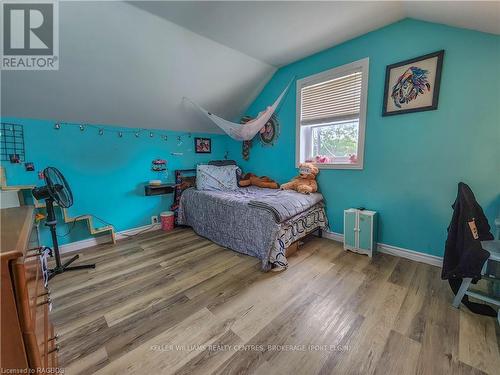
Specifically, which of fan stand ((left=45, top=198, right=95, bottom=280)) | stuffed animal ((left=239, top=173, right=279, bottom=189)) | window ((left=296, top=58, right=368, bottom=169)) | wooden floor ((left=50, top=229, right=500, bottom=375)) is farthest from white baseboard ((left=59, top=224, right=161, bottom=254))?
window ((left=296, top=58, right=368, bottom=169))

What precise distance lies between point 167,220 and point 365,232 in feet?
8.88

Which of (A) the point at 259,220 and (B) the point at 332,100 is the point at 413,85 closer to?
(B) the point at 332,100

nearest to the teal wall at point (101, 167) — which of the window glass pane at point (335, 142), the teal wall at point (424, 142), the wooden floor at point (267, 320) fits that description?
the wooden floor at point (267, 320)

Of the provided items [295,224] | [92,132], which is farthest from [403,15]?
[92,132]

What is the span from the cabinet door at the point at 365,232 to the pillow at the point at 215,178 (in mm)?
1847

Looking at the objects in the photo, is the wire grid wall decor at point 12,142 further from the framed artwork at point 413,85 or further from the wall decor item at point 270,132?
the framed artwork at point 413,85

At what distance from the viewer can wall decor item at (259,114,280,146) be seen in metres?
3.19

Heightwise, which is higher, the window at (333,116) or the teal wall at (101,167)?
the window at (333,116)

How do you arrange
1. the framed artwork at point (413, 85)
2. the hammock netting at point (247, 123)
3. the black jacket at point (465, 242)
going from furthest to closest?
the hammock netting at point (247, 123) → the framed artwork at point (413, 85) → the black jacket at point (465, 242)

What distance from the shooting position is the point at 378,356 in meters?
1.15

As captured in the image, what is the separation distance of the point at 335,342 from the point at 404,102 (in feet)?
7.30

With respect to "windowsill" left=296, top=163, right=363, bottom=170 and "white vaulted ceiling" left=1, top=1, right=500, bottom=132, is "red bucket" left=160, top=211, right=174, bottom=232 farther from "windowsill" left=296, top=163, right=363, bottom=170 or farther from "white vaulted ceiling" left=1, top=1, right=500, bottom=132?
"windowsill" left=296, top=163, right=363, bottom=170

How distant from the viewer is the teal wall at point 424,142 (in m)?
1.71

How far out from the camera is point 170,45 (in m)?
2.10
